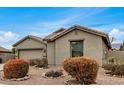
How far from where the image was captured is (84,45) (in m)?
13.7

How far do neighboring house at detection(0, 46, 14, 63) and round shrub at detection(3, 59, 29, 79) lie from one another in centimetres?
23

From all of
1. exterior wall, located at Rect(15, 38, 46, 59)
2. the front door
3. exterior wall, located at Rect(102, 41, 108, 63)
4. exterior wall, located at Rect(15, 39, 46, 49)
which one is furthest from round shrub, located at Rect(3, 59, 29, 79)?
exterior wall, located at Rect(102, 41, 108, 63)

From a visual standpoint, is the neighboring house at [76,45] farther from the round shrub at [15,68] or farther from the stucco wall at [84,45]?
→ the round shrub at [15,68]

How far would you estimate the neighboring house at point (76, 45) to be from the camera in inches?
512

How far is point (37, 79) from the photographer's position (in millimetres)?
11883

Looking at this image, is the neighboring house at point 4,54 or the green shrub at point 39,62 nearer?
the neighboring house at point 4,54

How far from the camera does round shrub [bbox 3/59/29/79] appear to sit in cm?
1230

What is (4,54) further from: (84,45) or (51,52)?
(84,45)

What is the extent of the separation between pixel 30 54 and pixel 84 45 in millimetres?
2714

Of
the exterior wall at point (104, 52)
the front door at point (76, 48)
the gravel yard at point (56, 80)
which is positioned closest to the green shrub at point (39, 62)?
the gravel yard at point (56, 80)

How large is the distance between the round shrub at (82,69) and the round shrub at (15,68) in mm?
1976

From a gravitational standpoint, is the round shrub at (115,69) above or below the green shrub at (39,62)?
below

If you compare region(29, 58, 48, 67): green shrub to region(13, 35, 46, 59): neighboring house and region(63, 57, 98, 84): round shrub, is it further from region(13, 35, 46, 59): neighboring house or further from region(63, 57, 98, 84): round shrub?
region(63, 57, 98, 84): round shrub
